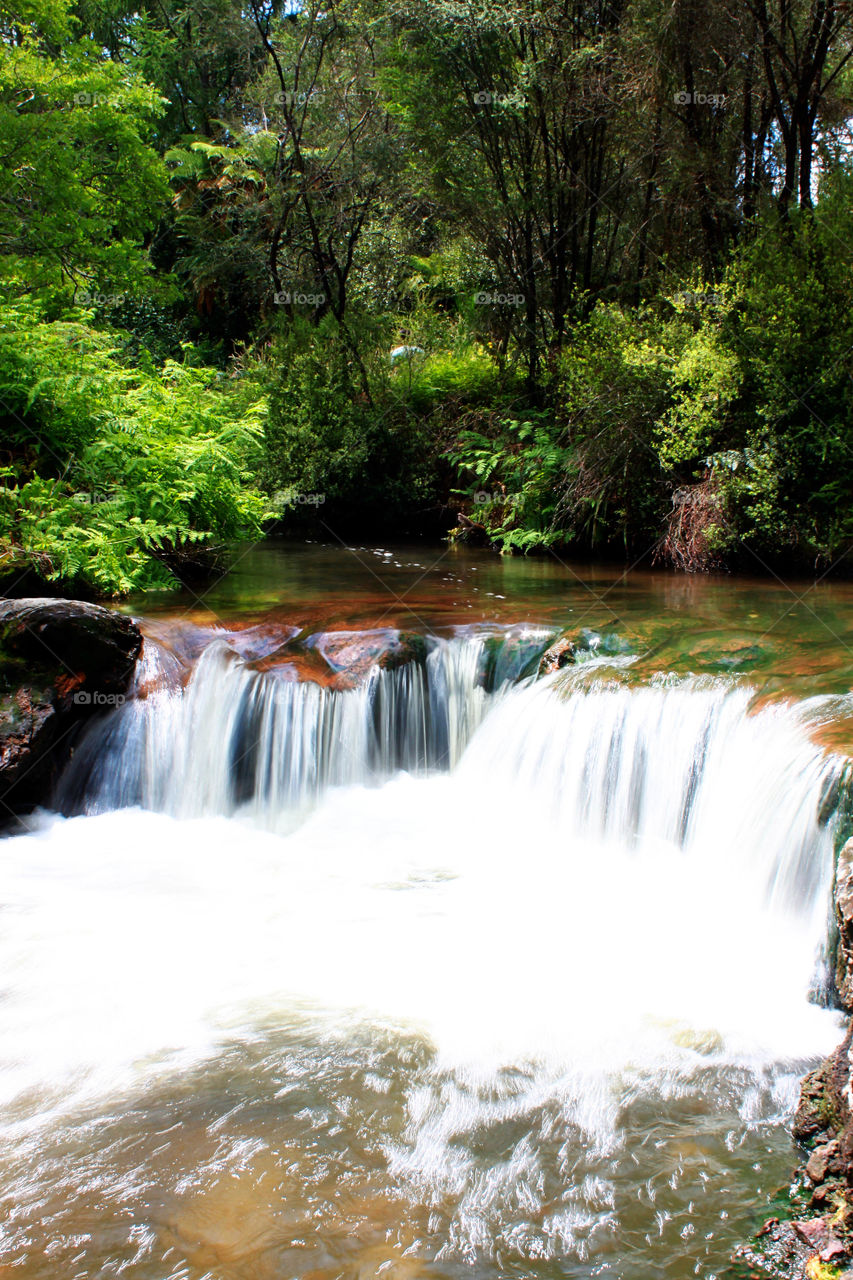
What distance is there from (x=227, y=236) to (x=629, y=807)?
989 inches

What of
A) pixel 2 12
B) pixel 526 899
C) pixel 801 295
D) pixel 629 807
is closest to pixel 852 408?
pixel 801 295

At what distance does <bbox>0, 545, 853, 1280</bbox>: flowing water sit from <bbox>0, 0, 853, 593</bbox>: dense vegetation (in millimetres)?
1911

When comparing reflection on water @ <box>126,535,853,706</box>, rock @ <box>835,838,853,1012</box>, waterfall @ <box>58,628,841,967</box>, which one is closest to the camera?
rock @ <box>835,838,853,1012</box>

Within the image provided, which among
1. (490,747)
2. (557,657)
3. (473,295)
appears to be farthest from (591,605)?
(473,295)

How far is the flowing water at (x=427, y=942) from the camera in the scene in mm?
3541

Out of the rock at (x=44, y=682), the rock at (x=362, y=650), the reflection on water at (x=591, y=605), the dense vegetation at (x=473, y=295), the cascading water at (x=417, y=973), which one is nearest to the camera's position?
the cascading water at (x=417, y=973)

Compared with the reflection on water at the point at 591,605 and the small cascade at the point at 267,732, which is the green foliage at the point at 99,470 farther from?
the small cascade at the point at 267,732

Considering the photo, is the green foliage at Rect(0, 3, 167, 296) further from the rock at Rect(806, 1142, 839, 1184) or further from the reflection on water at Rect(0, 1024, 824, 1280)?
the rock at Rect(806, 1142, 839, 1184)

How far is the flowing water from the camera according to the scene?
354 cm

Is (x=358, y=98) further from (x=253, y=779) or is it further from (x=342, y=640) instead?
(x=253, y=779)

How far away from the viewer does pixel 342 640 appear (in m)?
9.20

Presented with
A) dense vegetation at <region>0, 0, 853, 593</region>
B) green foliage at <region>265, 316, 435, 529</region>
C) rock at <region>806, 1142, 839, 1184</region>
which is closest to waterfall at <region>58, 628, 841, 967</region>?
dense vegetation at <region>0, 0, 853, 593</region>

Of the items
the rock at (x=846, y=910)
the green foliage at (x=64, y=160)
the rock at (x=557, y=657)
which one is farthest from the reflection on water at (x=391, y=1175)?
the green foliage at (x=64, y=160)

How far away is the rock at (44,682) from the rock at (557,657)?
3.98 m
